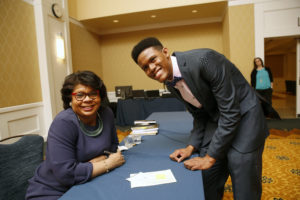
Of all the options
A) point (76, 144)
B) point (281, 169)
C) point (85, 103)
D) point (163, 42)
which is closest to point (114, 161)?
point (76, 144)

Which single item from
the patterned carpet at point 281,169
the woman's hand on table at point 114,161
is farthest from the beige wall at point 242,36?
the woman's hand on table at point 114,161

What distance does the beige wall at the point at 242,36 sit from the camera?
5281 millimetres

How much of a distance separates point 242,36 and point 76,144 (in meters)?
5.42

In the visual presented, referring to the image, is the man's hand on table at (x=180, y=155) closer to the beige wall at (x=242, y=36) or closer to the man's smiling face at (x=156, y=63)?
the man's smiling face at (x=156, y=63)

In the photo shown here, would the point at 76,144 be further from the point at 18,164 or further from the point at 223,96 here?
the point at 223,96

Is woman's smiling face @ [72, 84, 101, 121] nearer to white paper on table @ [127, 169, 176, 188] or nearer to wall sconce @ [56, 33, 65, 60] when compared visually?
white paper on table @ [127, 169, 176, 188]

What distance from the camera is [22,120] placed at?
3904 millimetres

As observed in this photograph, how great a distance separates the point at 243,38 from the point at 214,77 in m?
5.10

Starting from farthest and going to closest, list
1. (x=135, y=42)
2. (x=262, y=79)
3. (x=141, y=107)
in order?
(x=135, y=42), (x=141, y=107), (x=262, y=79)

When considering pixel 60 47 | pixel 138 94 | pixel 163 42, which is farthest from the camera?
pixel 163 42

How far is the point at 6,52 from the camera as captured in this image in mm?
3572

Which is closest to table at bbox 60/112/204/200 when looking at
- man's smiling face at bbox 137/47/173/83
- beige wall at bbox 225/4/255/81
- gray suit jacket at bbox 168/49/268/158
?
gray suit jacket at bbox 168/49/268/158

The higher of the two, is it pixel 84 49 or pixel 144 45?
pixel 84 49

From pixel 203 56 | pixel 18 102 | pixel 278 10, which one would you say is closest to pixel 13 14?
Result: pixel 18 102
